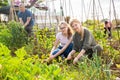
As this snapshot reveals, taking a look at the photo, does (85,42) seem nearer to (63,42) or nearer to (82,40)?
(82,40)

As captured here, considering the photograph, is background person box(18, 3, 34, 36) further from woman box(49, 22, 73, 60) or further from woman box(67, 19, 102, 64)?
woman box(67, 19, 102, 64)

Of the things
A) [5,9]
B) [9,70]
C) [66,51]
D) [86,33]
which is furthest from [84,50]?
[5,9]

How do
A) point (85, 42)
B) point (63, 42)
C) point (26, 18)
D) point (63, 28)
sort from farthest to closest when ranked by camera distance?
point (26, 18) → point (63, 42) → point (63, 28) → point (85, 42)

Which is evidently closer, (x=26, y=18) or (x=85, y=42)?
(x=85, y=42)

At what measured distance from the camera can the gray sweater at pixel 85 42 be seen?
16.9ft

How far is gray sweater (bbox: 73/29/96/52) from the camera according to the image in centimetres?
514

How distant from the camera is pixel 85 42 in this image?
517cm

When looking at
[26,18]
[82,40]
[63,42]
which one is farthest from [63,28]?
[26,18]

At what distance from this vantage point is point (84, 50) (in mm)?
5129

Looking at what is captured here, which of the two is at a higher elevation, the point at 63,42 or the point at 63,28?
the point at 63,28

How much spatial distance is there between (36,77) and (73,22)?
358 centimetres

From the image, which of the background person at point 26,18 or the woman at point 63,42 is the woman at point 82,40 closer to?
the woman at point 63,42

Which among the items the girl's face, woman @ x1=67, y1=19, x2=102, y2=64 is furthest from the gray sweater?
the girl's face

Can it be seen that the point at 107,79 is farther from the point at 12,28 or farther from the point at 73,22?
the point at 12,28
